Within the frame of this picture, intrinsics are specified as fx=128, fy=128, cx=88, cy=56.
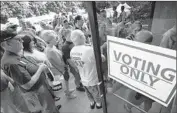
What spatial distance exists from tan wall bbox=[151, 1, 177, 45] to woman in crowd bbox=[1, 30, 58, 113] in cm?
101

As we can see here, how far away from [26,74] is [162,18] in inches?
45.3

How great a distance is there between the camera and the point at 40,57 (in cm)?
138

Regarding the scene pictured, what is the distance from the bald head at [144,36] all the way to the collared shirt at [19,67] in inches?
37.3

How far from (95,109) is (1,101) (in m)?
1.26


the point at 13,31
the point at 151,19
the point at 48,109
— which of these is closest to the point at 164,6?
the point at 151,19

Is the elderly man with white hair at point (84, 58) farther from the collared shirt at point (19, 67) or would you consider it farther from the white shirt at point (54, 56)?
the collared shirt at point (19, 67)

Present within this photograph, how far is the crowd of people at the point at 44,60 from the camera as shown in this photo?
3.03 ft

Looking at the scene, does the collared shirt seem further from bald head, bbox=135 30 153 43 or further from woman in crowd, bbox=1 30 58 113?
bald head, bbox=135 30 153 43

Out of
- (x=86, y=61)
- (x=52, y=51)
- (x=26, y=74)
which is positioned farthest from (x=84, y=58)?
(x=26, y=74)

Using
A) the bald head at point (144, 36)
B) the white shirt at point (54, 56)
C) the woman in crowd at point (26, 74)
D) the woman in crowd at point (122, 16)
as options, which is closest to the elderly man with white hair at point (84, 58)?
the white shirt at point (54, 56)

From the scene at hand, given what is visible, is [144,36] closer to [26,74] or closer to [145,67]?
[145,67]

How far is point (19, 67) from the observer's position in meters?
1.09

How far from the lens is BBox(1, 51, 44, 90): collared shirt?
1.00m

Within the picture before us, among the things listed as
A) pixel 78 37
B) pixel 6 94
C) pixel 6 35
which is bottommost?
pixel 6 94
